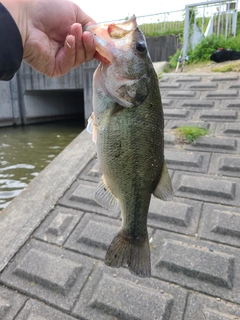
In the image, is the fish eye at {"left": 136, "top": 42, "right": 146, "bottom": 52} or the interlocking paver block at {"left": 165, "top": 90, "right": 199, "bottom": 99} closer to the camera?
the fish eye at {"left": 136, "top": 42, "right": 146, "bottom": 52}

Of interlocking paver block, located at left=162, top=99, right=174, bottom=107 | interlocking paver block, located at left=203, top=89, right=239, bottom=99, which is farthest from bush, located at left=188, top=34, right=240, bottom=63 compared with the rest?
interlocking paver block, located at left=162, top=99, right=174, bottom=107

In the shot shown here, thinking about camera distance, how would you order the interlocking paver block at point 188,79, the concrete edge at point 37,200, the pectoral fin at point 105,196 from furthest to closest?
the interlocking paver block at point 188,79 → the concrete edge at point 37,200 → the pectoral fin at point 105,196

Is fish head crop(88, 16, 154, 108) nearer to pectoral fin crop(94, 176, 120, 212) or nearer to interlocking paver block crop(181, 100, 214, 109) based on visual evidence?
pectoral fin crop(94, 176, 120, 212)

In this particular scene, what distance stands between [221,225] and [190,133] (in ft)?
6.78

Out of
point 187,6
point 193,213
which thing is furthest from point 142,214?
point 187,6

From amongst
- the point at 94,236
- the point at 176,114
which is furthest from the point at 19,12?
the point at 176,114

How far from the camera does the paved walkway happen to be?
242 cm

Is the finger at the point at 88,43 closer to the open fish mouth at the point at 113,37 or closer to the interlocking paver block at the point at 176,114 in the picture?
the open fish mouth at the point at 113,37

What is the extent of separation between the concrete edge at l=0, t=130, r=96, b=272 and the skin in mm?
1972

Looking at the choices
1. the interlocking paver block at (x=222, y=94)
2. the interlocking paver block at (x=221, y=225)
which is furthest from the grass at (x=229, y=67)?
the interlocking paver block at (x=221, y=225)

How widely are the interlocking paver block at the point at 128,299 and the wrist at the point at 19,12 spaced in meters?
2.24

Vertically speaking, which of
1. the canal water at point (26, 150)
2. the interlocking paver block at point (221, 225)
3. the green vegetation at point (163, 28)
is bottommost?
the canal water at point (26, 150)

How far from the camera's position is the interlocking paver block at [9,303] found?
7.92ft

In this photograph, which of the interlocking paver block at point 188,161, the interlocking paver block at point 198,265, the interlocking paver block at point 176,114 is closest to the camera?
the interlocking paver block at point 198,265
